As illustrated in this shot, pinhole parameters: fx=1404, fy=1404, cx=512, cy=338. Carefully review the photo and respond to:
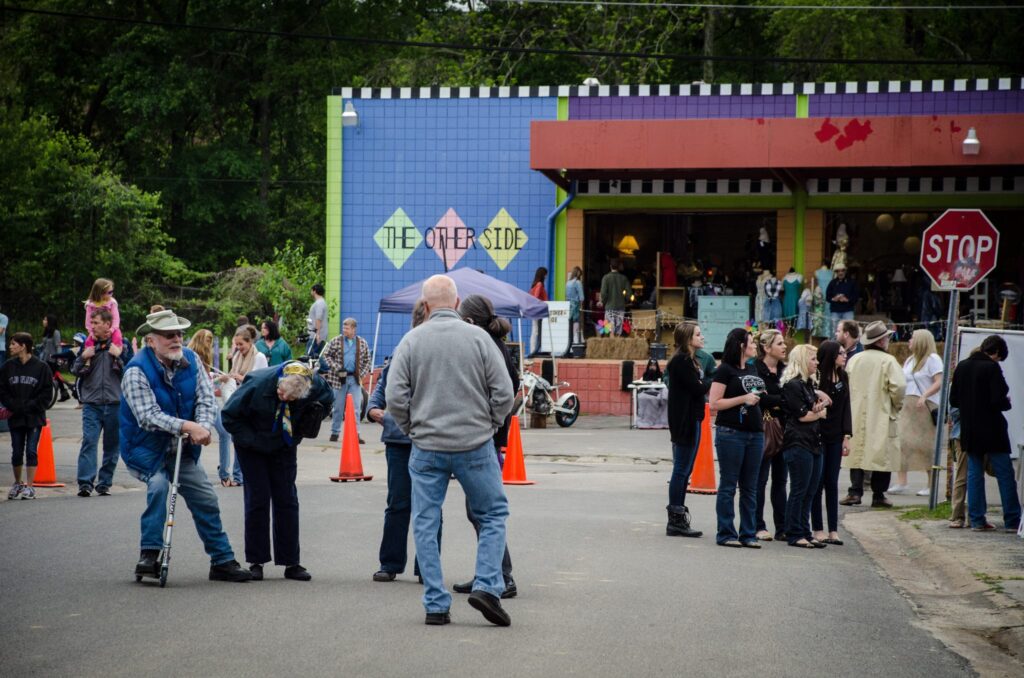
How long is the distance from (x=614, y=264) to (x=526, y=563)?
18.7m

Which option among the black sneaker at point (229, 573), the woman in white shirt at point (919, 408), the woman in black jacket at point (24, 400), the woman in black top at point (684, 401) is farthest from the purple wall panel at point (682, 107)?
the black sneaker at point (229, 573)

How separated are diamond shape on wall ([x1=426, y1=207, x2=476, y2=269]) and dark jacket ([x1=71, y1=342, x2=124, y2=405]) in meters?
16.1

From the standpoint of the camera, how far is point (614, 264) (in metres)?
28.4

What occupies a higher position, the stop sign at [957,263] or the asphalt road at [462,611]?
the stop sign at [957,263]

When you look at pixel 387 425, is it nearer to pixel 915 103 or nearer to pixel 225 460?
pixel 225 460

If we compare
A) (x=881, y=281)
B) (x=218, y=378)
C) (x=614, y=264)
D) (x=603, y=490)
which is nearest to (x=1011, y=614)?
(x=603, y=490)

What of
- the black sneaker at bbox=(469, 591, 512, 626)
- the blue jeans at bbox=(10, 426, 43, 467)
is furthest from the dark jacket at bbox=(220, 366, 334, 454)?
the blue jeans at bbox=(10, 426, 43, 467)

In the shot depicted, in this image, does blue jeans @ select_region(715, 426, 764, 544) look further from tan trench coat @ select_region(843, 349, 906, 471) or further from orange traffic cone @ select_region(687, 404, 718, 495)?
orange traffic cone @ select_region(687, 404, 718, 495)

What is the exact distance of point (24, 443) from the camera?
1388 centimetres

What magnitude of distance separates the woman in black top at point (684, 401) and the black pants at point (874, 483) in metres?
3.69

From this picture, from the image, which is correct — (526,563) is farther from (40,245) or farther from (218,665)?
(40,245)

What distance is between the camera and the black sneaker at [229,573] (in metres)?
8.98

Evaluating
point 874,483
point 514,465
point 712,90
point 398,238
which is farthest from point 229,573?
point 712,90

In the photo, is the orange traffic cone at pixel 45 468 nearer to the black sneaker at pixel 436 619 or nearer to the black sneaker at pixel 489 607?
the black sneaker at pixel 436 619
